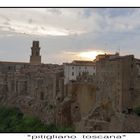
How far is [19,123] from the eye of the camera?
3855mm

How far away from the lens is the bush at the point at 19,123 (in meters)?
3.63

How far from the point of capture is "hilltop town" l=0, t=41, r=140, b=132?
3.95m

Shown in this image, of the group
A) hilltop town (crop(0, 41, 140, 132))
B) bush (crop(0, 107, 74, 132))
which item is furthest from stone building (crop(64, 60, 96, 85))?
bush (crop(0, 107, 74, 132))

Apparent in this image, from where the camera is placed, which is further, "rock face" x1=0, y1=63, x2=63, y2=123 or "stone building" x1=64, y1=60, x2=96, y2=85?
"rock face" x1=0, y1=63, x2=63, y2=123

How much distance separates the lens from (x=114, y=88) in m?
4.09

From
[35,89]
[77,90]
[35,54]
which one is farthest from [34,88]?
→ [35,54]

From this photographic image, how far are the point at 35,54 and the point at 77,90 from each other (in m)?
0.49

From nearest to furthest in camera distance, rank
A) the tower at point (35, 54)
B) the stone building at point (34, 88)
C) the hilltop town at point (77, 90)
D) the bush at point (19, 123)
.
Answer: the bush at point (19, 123), the tower at point (35, 54), the hilltop town at point (77, 90), the stone building at point (34, 88)

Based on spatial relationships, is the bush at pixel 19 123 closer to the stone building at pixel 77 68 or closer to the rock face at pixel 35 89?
the rock face at pixel 35 89

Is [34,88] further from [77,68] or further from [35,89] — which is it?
[77,68]

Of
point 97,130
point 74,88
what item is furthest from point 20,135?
point 74,88

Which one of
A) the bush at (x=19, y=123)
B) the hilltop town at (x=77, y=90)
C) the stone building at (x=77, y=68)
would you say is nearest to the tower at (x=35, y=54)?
the hilltop town at (x=77, y=90)

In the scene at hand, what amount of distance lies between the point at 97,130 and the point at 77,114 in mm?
497

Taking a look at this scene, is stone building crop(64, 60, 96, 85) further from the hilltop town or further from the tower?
the tower
